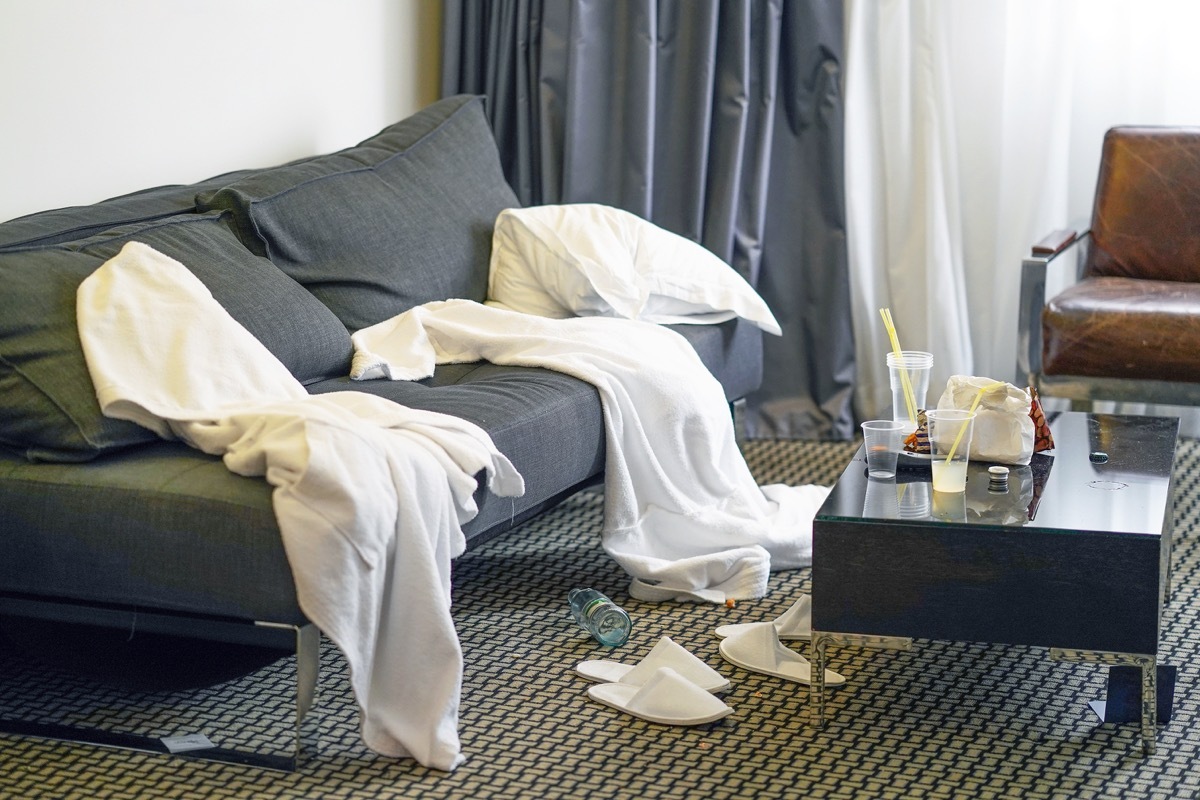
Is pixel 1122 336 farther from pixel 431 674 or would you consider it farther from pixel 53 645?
pixel 53 645

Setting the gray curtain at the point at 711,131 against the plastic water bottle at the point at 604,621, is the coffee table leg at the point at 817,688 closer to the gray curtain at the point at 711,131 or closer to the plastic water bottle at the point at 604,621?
the plastic water bottle at the point at 604,621

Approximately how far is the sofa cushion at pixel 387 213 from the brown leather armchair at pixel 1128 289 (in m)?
1.24

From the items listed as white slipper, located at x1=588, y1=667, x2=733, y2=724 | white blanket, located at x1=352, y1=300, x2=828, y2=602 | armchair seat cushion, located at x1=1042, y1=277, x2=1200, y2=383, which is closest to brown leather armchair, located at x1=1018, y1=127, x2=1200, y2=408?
armchair seat cushion, located at x1=1042, y1=277, x2=1200, y2=383

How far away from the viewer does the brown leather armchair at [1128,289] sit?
3043 mm

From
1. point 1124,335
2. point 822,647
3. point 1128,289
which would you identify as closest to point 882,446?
point 822,647

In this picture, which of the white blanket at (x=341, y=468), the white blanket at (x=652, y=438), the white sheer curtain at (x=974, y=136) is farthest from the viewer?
the white sheer curtain at (x=974, y=136)

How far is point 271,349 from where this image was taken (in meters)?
2.46

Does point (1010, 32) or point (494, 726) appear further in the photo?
point (1010, 32)

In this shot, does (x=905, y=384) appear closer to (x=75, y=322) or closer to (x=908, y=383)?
(x=908, y=383)

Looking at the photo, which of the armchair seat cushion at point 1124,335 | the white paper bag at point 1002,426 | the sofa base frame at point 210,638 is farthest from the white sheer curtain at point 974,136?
the sofa base frame at point 210,638

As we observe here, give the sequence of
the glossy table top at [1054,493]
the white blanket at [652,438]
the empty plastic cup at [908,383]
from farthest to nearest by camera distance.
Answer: the white blanket at [652,438] → the empty plastic cup at [908,383] → the glossy table top at [1054,493]

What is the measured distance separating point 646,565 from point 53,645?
1016 millimetres

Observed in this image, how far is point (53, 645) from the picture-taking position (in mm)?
2123

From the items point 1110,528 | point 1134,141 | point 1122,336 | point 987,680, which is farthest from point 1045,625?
point 1134,141
